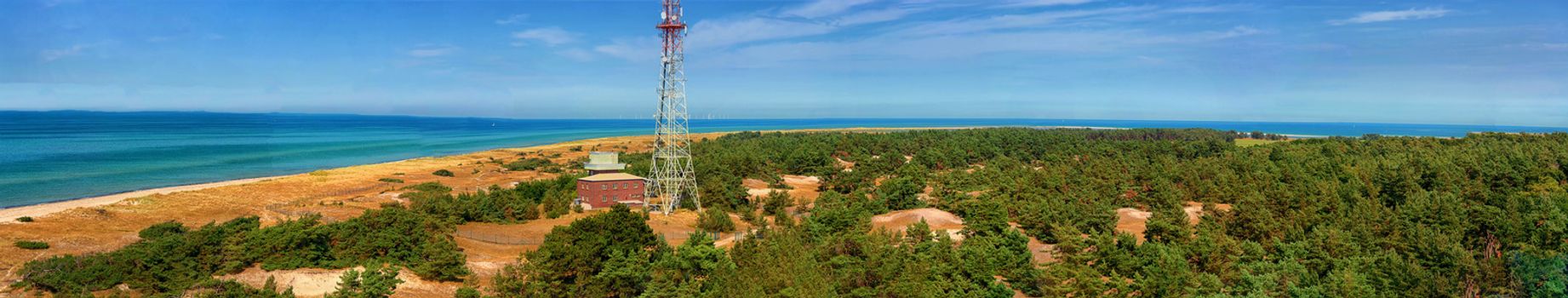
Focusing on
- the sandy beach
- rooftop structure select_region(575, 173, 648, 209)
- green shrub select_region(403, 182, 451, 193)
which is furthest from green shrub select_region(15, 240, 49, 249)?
rooftop structure select_region(575, 173, 648, 209)

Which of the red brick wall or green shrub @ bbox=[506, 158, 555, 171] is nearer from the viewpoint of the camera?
the red brick wall

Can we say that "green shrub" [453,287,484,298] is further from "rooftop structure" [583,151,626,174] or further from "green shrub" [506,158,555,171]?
"green shrub" [506,158,555,171]

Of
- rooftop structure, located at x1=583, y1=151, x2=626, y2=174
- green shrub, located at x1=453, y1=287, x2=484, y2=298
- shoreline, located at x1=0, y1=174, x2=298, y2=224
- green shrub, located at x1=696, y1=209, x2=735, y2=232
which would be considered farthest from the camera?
rooftop structure, located at x1=583, y1=151, x2=626, y2=174

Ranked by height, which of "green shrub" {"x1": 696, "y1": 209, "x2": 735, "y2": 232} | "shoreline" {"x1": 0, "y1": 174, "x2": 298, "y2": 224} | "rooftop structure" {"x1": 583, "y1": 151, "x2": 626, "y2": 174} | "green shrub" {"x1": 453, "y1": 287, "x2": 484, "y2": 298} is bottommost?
"shoreline" {"x1": 0, "y1": 174, "x2": 298, "y2": 224}

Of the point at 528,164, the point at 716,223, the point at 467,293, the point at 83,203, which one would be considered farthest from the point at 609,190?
the point at 528,164

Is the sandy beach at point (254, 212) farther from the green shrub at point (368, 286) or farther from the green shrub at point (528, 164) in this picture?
the green shrub at point (528, 164)

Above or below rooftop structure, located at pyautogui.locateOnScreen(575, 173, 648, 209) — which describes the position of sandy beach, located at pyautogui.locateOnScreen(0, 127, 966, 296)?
below
